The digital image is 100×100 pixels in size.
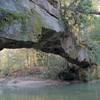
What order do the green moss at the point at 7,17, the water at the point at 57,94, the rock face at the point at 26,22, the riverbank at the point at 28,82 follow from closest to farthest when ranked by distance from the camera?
the green moss at the point at 7,17 → the rock face at the point at 26,22 → the water at the point at 57,94 → the riverbank at the point at 28,82

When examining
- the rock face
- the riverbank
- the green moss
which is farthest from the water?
the green moss

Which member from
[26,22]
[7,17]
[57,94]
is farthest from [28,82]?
[7,17]

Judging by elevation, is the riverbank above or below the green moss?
below

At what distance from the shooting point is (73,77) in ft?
64.3

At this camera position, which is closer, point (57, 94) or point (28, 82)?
point (57, 94)

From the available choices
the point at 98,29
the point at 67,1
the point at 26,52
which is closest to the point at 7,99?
the point at 67,1

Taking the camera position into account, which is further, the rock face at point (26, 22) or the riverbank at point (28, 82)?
the riverbank at point (28, 82)

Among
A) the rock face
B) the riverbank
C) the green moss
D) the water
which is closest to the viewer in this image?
the green moss

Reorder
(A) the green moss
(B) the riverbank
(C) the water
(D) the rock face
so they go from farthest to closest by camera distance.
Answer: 1. (B) the riverbank
2. (C) the water
3. (D) the rock face
4. (A) the green moss

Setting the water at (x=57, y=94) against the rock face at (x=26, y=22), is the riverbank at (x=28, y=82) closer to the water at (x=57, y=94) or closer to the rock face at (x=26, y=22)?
the water at (x=57, y=94)

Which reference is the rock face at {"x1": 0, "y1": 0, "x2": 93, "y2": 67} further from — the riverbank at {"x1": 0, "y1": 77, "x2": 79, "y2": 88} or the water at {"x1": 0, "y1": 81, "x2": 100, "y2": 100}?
the riverbank at {"x1": 0, "y1": 77, "x2": 79, "y2": 88}

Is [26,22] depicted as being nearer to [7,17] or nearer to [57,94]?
[7,17]

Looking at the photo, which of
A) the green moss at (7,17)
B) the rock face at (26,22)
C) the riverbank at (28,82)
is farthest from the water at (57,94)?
the green moss at (7,17)

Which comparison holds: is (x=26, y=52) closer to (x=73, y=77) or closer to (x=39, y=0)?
(x=73, y=77)
